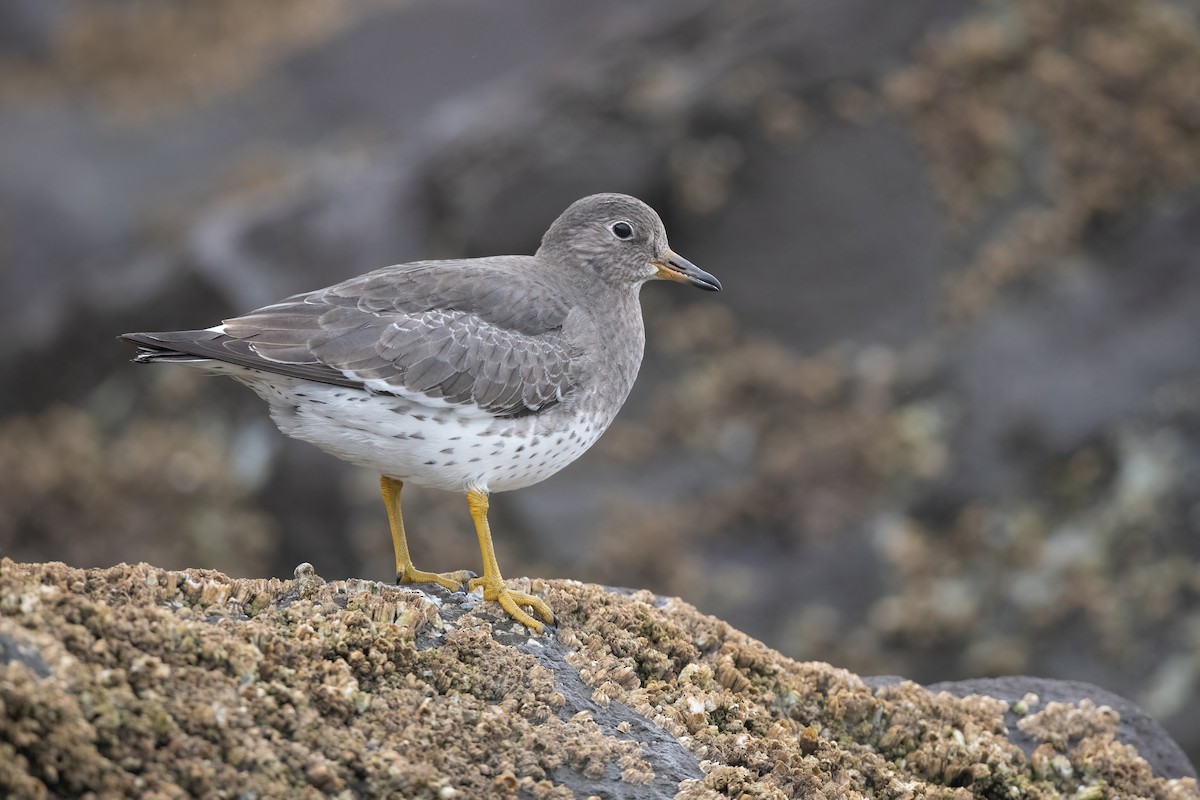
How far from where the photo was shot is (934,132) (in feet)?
45.8

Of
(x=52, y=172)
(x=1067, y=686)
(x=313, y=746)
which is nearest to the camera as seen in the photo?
(x=313, y=746)

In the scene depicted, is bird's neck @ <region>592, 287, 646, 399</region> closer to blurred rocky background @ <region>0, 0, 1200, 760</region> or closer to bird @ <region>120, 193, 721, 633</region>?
bird @ <region>120, 193, 721, 633</region>

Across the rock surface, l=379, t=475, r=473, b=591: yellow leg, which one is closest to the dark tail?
the rock surface

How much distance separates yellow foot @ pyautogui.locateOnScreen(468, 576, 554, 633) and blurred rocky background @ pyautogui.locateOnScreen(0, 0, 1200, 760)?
5801 mm

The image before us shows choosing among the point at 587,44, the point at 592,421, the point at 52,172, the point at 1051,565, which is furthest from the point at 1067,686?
the point at 52,172

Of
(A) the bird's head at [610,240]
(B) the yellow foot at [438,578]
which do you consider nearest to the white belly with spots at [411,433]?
(B) the yellow foot at [438,578]

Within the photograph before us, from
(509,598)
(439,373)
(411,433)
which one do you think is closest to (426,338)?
(439,373)

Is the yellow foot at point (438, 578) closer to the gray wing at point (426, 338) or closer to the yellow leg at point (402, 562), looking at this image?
the yellow leg at point (402, 562)

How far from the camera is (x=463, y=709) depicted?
565 cm

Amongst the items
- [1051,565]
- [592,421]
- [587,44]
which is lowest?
[592,421]

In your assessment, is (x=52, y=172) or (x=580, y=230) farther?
(x=52, y=172)

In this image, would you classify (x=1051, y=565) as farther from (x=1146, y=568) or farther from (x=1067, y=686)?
(x=1067, y=686)

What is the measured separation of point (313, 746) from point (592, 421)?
129 inches

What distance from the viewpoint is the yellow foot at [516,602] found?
6.70 meters
